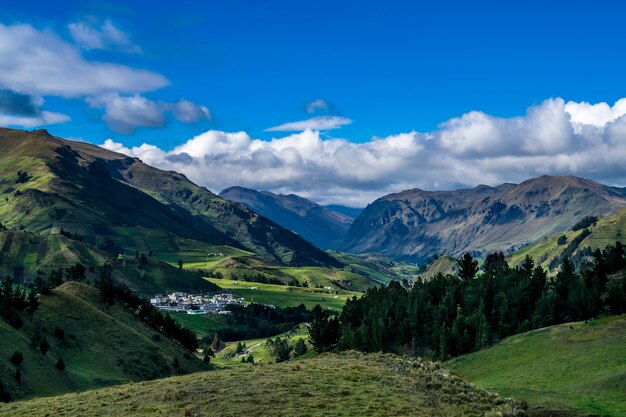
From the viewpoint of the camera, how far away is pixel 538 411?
54.4 meters

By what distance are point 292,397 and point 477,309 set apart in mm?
105148

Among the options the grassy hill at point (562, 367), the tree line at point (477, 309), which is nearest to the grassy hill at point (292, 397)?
the grassy hill at point (562, 367)

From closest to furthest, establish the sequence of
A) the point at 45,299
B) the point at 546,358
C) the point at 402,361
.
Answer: the point at 402,361, the point at 546,358, the point at 45,299

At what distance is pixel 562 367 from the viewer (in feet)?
258

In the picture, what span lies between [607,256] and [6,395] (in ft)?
548

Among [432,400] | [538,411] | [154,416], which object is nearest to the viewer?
[154,416]

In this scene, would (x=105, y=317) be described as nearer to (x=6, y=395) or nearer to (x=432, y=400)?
(x=6, y=395)

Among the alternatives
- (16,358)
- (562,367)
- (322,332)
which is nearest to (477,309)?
(322,332)

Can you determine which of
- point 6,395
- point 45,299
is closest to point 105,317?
point 45,299

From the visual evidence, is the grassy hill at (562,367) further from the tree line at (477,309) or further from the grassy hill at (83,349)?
the grassy hill at (83,349)

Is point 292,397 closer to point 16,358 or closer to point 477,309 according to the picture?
point 16,358

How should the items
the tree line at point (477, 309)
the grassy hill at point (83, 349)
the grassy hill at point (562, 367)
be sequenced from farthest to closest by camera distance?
1. the tree line at point (477, 309)
2. the grassy hill at point (83, 349)
3. the grassy hill at point (562, 367)

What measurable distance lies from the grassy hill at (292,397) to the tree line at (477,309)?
249 ft

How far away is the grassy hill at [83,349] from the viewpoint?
307ft
